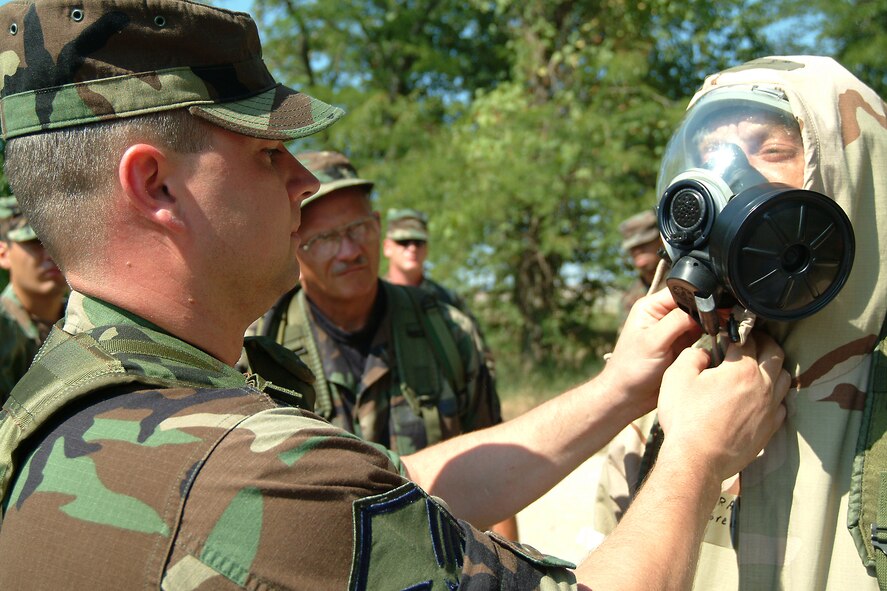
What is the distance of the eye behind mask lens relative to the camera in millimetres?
1531

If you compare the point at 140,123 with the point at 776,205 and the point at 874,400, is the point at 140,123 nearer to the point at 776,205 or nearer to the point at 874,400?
the point at 776,205

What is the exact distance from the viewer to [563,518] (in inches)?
244

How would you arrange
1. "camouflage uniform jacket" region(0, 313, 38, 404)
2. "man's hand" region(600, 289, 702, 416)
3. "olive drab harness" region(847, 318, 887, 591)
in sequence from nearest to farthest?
"olive drab harness" region(847, 318, 887, 591) < "man's hand" region(600, 289, 702, 416) < "camouflage uniform jacket" region(0, 313, 38, 404)

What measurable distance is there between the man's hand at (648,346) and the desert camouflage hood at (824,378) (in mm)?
232

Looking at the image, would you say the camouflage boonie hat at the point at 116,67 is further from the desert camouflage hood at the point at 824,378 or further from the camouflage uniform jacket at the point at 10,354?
the camouflage uniform jacket at the point at 10,354

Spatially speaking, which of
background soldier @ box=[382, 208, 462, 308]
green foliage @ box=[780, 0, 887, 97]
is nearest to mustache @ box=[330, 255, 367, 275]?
background soldier @ box=[382, 208, 462, 308]

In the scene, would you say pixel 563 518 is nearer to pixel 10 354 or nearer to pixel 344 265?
pixel 344 265

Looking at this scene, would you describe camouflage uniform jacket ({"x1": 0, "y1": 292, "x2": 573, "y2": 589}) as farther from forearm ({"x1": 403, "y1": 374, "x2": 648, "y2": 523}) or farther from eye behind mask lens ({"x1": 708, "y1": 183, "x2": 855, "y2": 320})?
forearm ({"x1": 403, "y1": 374, "x2": 648, "y2": 523})

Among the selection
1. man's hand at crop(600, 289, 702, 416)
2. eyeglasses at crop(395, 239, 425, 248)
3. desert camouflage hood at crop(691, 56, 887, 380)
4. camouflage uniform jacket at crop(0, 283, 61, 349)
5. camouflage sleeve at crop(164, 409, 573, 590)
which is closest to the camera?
camouflage sleeve at crop(164, 409, 573, 590)

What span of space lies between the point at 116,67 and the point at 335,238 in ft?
7.12

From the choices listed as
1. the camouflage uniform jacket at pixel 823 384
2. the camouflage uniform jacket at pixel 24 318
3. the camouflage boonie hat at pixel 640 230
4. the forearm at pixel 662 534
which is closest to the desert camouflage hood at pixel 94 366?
the forearm at pixel 662 534

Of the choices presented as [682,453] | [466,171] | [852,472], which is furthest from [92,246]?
[466,171]

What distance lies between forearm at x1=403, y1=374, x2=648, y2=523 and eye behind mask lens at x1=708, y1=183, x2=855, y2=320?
60 centimetres

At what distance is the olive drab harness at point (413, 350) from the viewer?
3.48 metres
